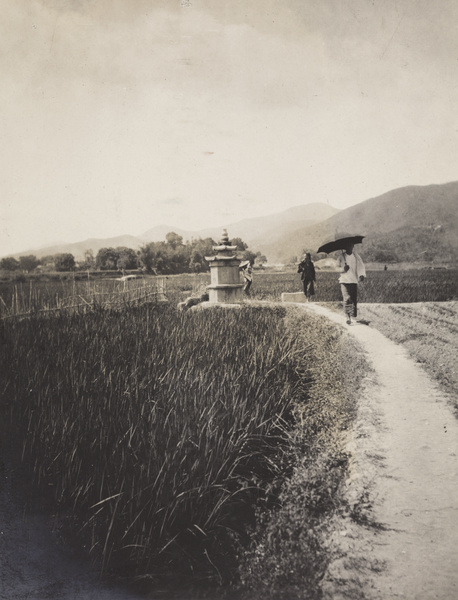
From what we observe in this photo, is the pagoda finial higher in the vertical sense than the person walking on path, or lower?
higher

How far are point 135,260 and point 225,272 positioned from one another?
46cm

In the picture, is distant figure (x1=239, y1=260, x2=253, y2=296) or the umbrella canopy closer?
the umbrella canopy

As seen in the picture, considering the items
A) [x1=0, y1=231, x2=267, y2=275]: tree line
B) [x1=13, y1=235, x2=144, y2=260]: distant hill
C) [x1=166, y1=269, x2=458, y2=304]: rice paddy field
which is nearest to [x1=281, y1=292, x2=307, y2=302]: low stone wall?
[x1=166, y1=269, x2=458, y2=304]: rice paddy field

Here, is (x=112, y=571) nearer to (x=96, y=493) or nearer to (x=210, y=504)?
(x=96, y=493)

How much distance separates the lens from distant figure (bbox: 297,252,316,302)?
203 cm

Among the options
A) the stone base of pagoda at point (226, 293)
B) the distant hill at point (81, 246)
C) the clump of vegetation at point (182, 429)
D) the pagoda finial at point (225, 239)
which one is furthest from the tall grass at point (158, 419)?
the pagoda finial at point (225, 239)

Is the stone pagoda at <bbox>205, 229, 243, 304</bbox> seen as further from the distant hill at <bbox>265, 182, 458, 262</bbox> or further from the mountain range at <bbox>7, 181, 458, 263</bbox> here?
the distant hill at <bbox>265, 182, 458, 262</bbox>

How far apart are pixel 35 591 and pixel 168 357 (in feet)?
3.51

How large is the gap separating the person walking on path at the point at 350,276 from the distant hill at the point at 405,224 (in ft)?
0.16

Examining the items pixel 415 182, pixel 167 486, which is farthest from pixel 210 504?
pixel 415 182

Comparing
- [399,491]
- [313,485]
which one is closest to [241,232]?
[313,485]

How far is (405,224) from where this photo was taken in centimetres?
193

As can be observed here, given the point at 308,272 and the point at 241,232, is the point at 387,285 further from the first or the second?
the point at 241,232

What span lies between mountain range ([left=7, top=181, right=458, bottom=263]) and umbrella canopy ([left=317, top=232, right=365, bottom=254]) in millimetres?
23
